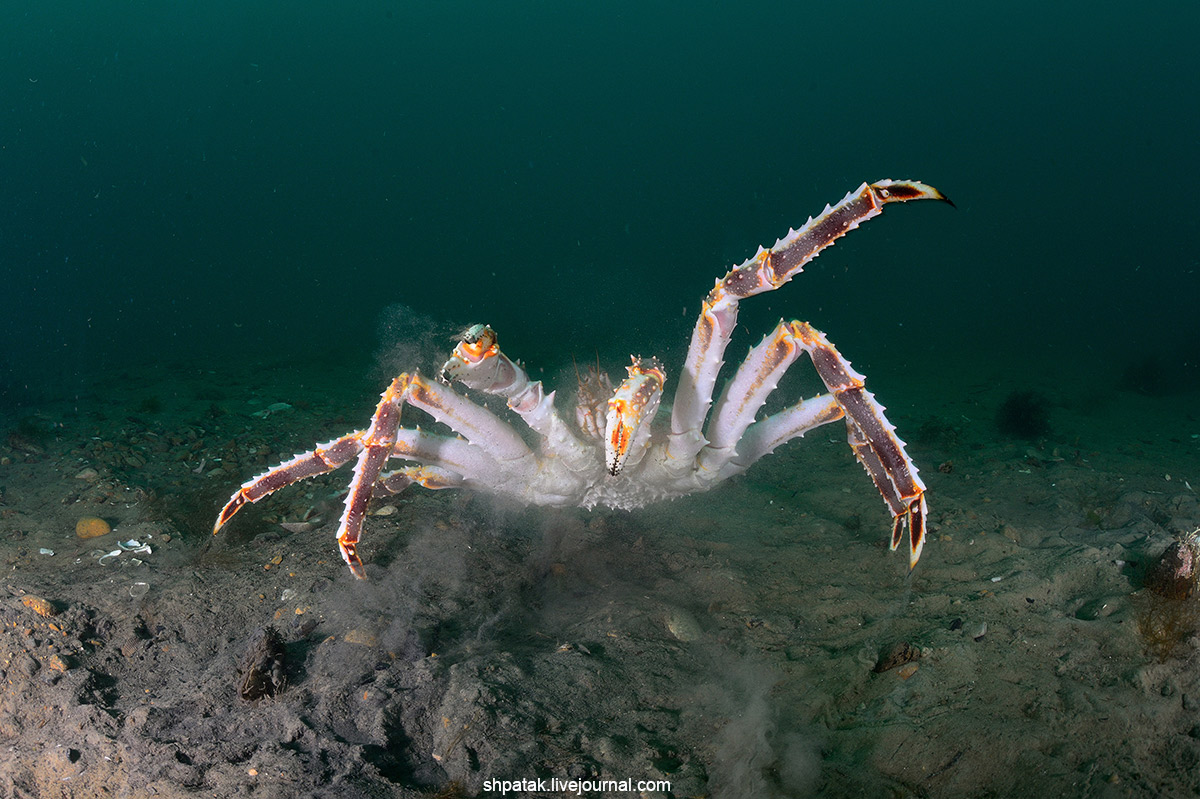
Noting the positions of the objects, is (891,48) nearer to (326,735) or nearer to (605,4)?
(605,4)

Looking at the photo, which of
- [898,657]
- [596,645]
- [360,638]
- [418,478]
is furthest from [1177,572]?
[418,478]

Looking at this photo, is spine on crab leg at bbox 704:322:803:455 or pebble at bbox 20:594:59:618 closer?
pebble at bbox 20:594:59:618

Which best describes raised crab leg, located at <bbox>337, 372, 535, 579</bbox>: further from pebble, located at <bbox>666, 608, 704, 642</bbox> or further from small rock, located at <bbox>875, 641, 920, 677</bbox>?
small rock, located at <bbox>875, 641, 920, 677</bbox>

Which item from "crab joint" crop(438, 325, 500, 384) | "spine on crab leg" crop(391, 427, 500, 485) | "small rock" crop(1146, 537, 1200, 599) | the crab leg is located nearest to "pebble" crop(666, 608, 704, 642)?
the crab leg

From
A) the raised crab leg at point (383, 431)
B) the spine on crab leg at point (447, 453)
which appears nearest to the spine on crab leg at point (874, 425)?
the raised crab leg at point (383, 431)

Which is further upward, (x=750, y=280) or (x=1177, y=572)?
(x=750, y=280)

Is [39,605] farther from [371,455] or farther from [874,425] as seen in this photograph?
[874,425]

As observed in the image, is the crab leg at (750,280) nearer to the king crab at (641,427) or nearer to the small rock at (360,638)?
the king crab at (641,427)

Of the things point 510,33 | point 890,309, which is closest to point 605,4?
point 510,33
